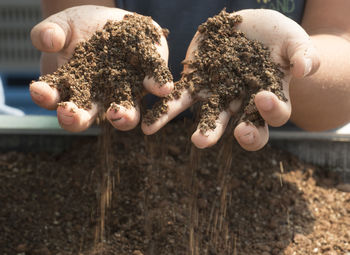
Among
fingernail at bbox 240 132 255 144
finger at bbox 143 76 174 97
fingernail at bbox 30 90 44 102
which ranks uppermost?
finger at bbox 143 76 174 97

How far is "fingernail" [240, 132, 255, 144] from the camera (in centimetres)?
89

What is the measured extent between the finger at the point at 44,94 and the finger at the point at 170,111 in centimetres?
20

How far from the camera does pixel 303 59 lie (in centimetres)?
86

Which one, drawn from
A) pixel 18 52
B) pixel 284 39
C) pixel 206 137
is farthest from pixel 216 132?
pixel 18 52

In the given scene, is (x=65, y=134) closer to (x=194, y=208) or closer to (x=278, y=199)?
(x=194, y=208)

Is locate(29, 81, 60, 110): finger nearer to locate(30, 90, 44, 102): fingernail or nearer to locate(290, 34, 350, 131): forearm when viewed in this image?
locate(30, 90, 44, 102): fingernail

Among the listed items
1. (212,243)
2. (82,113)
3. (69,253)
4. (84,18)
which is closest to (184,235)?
(212,243)

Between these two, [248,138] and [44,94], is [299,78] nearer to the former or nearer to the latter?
[248,138]

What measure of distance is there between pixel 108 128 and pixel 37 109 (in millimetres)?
1479

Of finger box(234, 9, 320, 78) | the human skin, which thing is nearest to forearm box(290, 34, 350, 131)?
the human skin

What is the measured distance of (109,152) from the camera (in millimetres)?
1295

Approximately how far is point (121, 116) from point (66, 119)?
0.38 feet

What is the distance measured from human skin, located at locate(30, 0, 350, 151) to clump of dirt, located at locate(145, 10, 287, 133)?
2 cm

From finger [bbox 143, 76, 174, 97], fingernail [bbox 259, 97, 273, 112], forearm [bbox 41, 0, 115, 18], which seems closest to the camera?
fingernail [bbox 259, 97, 273, 112]
